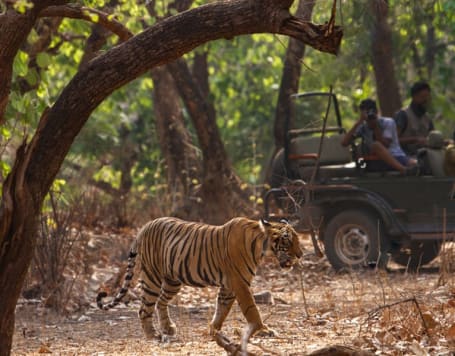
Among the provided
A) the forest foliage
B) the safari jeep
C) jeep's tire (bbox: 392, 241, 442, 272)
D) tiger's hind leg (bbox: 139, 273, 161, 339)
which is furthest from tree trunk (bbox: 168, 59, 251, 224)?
tiger's hind leg (bbox: 139, 273, 161, 339)

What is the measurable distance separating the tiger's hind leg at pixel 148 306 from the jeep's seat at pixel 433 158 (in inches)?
202

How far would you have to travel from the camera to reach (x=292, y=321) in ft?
32.1

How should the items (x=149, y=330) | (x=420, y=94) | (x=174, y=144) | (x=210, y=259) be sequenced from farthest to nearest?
1. (x=174, y=144)
2. (x=420, y=94)
3. (x=149, y=330)
4. (x=210, y=259)

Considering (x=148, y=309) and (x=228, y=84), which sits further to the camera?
(x=228, y=84)

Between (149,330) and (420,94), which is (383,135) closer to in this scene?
(420,94)

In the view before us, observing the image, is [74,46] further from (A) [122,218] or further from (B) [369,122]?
(B) [369,122]

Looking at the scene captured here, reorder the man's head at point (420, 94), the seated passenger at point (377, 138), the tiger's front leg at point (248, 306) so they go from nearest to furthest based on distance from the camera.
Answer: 1. the tiger's front leg at point (248, 306)
2. the seated passenger at point (377, 138)
3. the man's head at point (420, 94)

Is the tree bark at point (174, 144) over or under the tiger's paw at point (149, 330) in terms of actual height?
over

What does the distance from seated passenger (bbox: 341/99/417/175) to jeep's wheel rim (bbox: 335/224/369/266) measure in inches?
31.8

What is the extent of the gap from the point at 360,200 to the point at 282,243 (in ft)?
16.7

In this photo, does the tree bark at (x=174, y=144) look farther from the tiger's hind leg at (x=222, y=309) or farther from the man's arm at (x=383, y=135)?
the tiger's hind leg at (x=222, y=309)

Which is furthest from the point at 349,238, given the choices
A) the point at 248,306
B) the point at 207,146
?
the point at 248,306

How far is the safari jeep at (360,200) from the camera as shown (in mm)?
13039

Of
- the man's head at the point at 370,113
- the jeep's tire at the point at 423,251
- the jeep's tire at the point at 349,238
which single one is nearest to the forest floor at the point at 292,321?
the jeep's tire at the point at 349,238
